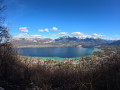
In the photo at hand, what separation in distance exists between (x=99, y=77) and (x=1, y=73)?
321cm

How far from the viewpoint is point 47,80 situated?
8.24 ft

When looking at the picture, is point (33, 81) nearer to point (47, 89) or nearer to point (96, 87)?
point (47, 89)

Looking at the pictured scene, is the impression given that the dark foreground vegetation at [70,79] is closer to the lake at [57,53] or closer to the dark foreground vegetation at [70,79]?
the dark foreground vegetation at [70,79]

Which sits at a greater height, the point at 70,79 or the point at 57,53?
the point at 70,79

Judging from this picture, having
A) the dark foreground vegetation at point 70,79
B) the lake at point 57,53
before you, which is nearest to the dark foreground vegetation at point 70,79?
the dark foreground vegetation at point 70,79

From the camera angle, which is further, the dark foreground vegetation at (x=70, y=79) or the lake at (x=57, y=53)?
the lake at (x=57, y=53)

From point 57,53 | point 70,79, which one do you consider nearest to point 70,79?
point 70,79

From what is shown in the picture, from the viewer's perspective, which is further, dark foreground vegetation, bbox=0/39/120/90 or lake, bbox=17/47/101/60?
lake, bbox=17/47/101/60

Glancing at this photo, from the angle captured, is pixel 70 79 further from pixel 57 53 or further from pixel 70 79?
pixel 57 53

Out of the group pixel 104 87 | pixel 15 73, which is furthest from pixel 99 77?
pixel 15 73

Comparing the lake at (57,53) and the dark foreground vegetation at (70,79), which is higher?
the dark foreground vegetation at (70,79)

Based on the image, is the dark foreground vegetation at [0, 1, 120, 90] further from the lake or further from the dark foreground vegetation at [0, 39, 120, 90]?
the lake

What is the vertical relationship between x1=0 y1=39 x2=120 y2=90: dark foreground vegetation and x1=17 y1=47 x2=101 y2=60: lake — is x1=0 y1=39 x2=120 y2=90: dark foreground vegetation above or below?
above

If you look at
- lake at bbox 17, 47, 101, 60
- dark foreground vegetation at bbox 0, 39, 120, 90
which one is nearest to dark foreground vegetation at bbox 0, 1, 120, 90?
dark foreground vegetation at bbox 0, 39, 120, 90
